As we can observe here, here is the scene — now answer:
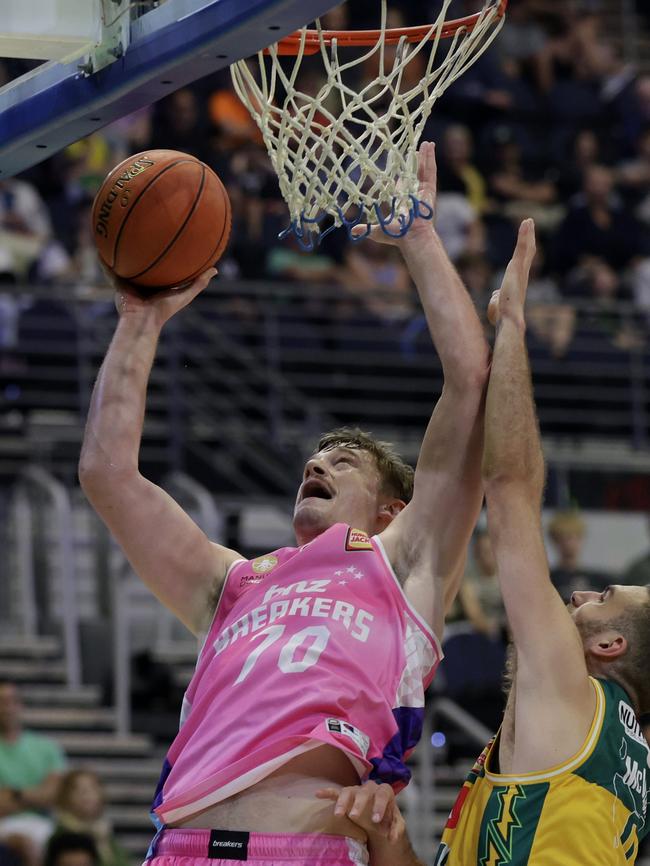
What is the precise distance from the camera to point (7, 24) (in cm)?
368

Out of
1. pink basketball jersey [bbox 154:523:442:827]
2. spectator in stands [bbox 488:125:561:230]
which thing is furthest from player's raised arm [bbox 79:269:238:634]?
spectator in stands [bbox 488:125:561:230]

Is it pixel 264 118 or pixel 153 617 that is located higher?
pixel 264 118

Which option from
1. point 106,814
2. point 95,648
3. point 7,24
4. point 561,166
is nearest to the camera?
point 7,24

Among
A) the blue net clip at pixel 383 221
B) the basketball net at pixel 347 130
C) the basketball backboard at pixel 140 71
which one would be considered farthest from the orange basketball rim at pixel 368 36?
the basketball backboard at pixel 140 71

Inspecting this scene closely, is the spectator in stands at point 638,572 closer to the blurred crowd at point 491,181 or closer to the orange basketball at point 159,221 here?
the blurred crowd at point 491,181

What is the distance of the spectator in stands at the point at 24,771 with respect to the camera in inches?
297

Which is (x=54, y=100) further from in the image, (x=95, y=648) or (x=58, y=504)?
(x=95, y=648)

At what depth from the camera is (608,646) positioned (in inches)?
149

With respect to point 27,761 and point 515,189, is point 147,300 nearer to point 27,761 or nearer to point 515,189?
point 27,761

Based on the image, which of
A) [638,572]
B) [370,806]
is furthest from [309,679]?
[638,572]

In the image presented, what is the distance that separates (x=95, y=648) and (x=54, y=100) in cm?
566

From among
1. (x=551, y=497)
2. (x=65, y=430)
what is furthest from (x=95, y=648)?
(x=551, y=497)

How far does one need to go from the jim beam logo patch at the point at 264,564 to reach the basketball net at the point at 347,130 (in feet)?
2.55

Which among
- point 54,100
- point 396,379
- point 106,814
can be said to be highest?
point 54,100
